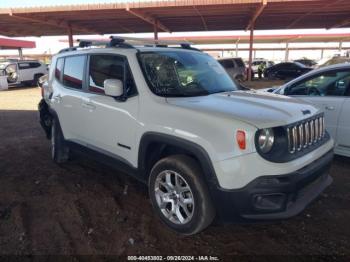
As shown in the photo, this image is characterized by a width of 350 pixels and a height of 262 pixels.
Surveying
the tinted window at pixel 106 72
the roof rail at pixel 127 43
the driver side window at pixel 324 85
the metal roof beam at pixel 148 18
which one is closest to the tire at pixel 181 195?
the tinted window at pixel 106 72

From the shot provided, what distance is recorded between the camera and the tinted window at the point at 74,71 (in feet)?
14.4

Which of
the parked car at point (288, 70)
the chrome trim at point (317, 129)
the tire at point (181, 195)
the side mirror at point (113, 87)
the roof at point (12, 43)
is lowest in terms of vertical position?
the parked car at point (288, 70)

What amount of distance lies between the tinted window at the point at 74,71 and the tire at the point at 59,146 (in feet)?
2.45

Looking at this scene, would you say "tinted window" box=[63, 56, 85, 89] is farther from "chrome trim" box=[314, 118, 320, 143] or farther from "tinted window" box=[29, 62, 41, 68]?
"tinted window" box=[29, 62, 41, 68]

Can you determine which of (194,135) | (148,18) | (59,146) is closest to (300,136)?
(194,135)

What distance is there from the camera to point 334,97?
4.99 m

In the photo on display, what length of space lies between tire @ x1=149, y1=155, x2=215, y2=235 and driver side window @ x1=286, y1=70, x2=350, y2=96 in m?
3.28

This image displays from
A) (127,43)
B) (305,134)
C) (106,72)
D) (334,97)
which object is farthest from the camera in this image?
(334,97)

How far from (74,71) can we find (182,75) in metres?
1.76

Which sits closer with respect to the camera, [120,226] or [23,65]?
[120,226]

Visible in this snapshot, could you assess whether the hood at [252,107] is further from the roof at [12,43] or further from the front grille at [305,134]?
the roof at [12,43]

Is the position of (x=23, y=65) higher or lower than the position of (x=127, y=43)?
→ lower

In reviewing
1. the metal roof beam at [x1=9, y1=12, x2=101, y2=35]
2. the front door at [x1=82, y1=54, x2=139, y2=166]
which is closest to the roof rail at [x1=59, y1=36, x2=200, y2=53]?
the front door at [x1=82, y1=54, x2=139, y2=166]

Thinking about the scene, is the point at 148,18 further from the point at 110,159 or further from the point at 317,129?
the point at 317,129
